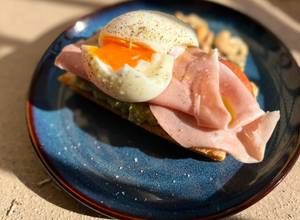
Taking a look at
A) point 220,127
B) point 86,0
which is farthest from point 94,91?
point 86,0

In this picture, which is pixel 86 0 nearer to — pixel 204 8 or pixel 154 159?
pixel 204 8

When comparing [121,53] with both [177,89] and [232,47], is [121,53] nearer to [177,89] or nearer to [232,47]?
[177,89]

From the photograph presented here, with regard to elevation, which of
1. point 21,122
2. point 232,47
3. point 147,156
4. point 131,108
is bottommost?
point 21,122

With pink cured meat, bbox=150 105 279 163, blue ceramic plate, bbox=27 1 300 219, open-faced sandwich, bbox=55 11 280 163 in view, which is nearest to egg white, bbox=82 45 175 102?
open-faced sandwich, bbox=55 11 280 163

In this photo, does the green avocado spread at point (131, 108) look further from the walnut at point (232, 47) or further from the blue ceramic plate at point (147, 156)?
the walnut at point (232, 47)

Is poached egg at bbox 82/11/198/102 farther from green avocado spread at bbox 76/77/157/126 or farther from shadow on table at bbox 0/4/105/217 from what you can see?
shadow on table at bbox 0/4/105/217

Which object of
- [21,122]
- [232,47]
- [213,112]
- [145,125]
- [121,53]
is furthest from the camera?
[232,47]

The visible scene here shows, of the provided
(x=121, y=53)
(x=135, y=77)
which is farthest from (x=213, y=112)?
(x=121, y=53)

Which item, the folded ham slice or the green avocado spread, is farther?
the green avocado spread
